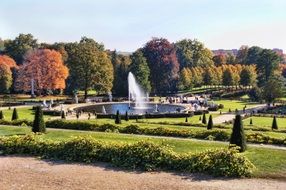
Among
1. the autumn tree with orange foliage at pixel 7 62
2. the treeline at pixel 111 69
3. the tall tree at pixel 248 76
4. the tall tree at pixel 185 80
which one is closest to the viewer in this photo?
the treeline at pixel 111 69

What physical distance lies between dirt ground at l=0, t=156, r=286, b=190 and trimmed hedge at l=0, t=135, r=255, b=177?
0.80 m

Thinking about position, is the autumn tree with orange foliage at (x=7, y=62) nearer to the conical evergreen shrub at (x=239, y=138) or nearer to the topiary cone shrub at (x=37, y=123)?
the topiary cone shrub at (x=37, y=123)

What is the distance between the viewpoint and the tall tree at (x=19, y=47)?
359 feet

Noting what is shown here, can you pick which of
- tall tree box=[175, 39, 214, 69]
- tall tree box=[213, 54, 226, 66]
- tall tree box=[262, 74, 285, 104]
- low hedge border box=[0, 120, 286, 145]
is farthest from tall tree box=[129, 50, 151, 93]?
low hedge border box=[0, 120, 286, 145]

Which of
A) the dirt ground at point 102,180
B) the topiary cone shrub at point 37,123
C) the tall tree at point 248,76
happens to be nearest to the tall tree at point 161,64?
the tall tree at point 248,76

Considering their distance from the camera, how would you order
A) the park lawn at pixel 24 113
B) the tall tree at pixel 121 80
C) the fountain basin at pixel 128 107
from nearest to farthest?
the park lawn at pixel 24 113
the fountain basin at pixel 128 107
the tall tree at pixel 121 80

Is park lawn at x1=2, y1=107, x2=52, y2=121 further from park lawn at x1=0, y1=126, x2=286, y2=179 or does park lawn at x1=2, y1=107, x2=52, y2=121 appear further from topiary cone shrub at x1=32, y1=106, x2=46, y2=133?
topiary cone shrub at x1=32, y1=106, x2=46, y2=133

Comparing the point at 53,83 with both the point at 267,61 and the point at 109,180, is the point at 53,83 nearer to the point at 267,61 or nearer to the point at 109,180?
the point at 267,61

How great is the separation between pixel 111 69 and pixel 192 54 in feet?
167

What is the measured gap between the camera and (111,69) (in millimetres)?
88562

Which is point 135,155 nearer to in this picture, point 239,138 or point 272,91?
point 239,138

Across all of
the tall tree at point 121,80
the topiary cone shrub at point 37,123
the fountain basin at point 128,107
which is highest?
the tall tree at point 121,80

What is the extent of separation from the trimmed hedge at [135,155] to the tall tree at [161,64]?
77840mm

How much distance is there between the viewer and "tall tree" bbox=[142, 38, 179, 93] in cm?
10488
